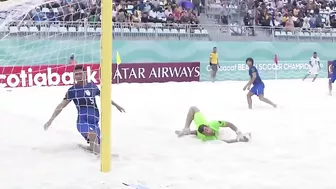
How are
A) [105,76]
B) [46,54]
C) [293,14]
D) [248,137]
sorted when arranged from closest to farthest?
[105,76] → [248,137] → [46,54] → [293,14]

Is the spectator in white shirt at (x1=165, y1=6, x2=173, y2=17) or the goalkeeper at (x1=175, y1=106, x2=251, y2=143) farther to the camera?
the spectator in white shirt at (x1=165, y1=6, x2=173, y2=17)

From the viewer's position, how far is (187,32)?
2264cm

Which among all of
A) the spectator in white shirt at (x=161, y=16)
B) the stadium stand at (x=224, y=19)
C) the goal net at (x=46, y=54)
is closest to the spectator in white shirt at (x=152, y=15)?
the stadium stand at (x=224, y=19)

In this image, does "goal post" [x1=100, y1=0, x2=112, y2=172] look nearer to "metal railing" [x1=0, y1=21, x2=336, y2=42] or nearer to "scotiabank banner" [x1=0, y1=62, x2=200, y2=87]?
"metal railing" [x1=0, y1=21, x2=336, y2=42]

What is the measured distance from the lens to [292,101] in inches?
512

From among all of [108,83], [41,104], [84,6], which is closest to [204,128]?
[108,83]

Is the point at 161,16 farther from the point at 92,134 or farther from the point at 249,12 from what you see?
the point at 92,134

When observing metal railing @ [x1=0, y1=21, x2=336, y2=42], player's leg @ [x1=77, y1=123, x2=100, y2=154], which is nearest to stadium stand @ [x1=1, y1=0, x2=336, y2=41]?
metal railing @ [x1=0, y1=21, x2=336, y2=42]

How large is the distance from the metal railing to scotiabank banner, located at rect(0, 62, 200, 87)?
1.25 m

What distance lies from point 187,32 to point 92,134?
16.2m

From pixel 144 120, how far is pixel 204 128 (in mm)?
2621

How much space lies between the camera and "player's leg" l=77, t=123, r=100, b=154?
22.4 ft

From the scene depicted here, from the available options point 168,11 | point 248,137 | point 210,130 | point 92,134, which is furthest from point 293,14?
point 92,134

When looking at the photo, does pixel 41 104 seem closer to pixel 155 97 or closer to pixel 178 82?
pixel 155 97
